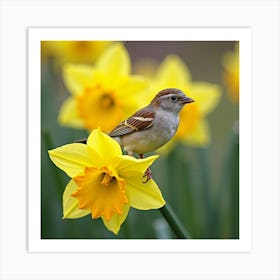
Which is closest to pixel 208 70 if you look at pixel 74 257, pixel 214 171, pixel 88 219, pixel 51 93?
pixel 214 171

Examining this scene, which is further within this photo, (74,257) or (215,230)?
(215,230)

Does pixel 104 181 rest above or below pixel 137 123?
below

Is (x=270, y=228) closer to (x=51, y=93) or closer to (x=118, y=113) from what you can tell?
(x=118, y=113)

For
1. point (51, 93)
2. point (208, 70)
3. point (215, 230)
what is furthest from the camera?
point (208, 70)

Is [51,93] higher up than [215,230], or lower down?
higher up

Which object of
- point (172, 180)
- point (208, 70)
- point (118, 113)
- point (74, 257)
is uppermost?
point (208, 70)

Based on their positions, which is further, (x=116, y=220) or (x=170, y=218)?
(x=116, y=220)

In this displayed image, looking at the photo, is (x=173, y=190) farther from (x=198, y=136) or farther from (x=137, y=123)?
(x=137, y=123)
